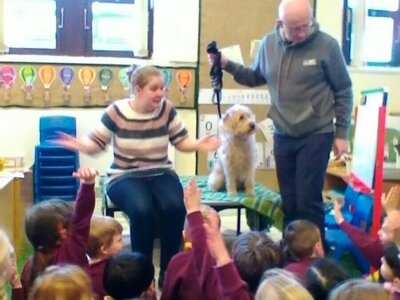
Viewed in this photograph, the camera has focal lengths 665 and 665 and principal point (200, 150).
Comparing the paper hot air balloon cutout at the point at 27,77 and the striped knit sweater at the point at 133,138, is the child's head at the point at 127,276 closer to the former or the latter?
the striped knit sweater at the point at 133,138

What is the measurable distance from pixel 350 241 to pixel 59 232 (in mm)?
2071

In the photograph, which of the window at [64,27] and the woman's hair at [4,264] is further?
the window at [64,27]

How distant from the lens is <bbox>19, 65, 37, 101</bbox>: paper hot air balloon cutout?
15.8 feet

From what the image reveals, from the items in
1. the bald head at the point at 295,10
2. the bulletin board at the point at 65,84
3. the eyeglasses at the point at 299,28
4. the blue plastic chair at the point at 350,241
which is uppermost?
the bald head at the point at 295,10

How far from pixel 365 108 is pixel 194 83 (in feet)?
5.80

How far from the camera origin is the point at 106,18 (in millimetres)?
5109

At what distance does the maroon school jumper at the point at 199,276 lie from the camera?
1.66m

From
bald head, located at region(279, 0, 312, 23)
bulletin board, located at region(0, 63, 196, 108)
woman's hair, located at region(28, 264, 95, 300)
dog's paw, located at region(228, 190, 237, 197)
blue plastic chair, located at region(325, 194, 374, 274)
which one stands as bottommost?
blue plastic chair, located at region(325, 194, 374, 274)

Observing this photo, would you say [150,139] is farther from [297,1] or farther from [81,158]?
[81,158]

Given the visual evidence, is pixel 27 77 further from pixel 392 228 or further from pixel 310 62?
pixel 392 228

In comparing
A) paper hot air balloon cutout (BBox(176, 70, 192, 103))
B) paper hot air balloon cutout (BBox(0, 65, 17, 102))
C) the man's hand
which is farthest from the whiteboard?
paper hot air balloon cutout (BBox(0, 65, 17, 102))

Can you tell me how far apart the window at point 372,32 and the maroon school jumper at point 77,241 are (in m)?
3.77

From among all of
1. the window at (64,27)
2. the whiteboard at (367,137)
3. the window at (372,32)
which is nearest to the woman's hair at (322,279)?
the whiteboard at (367,137)

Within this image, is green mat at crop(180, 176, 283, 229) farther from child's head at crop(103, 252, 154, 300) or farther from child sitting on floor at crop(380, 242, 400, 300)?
child's head at crop(103, 252, 154, 300)
